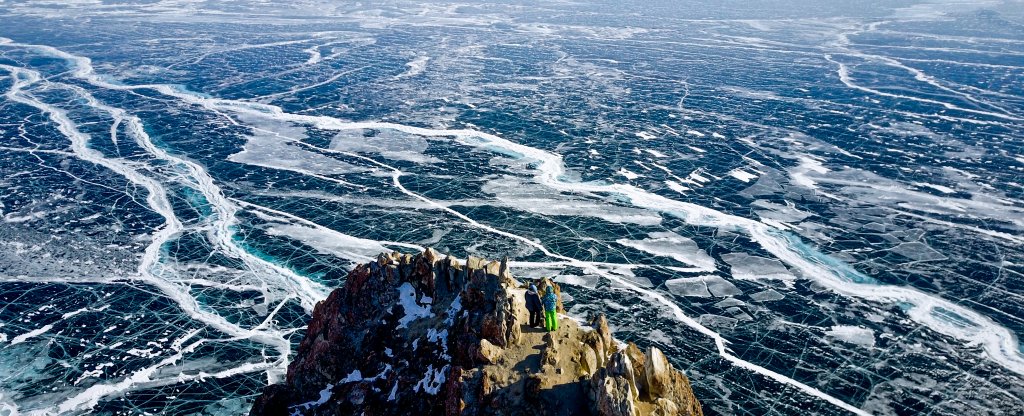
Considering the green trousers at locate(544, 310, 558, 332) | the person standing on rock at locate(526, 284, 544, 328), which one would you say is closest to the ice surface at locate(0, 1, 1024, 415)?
the person standing on rock at locate(526, 284, 544, 328)

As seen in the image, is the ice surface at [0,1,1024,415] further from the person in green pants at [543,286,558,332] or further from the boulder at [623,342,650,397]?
the boulder at [623,342,650,397]

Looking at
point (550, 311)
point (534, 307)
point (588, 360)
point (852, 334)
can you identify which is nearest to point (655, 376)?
point (588, 360)

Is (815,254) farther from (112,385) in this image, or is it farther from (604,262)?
(112,385)

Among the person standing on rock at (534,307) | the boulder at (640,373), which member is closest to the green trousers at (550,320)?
the person standing on rock at (534,307)

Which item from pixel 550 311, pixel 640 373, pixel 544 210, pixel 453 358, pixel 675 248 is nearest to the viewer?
pixel 640 373

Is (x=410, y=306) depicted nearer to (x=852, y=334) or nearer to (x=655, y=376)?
(x=655, y=376)

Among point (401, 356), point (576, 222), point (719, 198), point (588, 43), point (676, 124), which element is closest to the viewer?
point (401, 356)

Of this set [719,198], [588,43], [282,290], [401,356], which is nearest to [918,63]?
[588,43]
